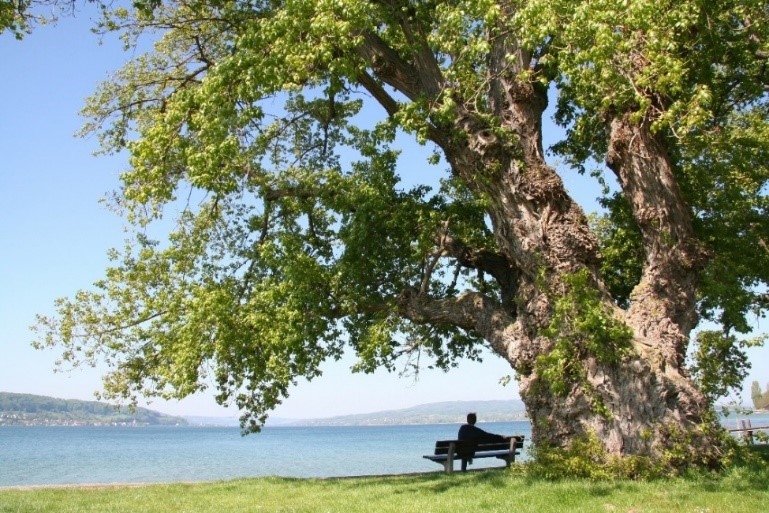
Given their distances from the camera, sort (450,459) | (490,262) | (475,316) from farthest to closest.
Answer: (490,262) → (450,459) → (475,316)

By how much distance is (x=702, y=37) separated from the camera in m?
12.7

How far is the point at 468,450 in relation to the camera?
49.2ft

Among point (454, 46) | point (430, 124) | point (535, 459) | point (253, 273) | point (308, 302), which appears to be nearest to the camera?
point (454, 46)

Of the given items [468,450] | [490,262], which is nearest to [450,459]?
[468,450]

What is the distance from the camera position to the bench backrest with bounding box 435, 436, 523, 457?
583 inches

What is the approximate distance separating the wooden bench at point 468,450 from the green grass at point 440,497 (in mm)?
1403

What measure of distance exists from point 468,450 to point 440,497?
5.32 metres

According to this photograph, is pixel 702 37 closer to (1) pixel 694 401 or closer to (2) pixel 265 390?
(1) pixel 694 401

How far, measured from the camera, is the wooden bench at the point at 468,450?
1454 centimetres

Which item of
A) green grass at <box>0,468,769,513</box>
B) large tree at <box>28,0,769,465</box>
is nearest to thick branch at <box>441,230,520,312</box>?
large tree at <box>28,0,769,465</box>

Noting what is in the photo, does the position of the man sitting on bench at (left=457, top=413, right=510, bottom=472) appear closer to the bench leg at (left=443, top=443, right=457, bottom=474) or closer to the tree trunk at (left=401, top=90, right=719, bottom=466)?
the bench leg at (left=443, top=443, right=457, bottom=474)

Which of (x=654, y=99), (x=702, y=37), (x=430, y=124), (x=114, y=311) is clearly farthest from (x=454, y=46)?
(x=114, y=311)

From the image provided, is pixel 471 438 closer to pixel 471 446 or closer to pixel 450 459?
pixel 471 446

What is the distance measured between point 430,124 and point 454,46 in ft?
6.35
